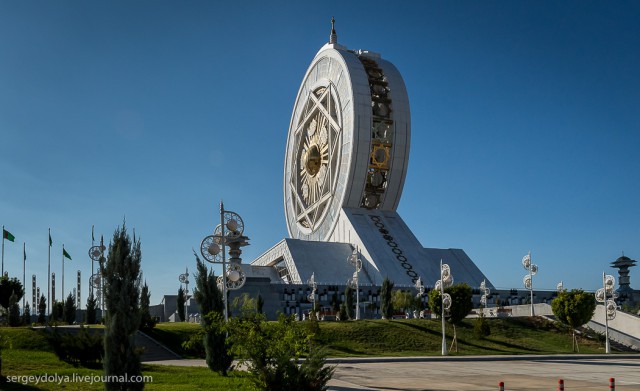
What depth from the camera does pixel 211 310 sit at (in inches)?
806

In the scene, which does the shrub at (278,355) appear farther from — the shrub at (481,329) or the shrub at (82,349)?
the shrub at (481,329)

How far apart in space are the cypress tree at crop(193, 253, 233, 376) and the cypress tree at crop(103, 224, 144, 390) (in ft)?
19.7

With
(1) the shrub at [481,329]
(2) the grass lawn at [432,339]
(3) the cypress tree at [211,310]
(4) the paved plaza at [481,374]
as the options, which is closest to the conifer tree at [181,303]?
(2) the grass lawn at [432,339]

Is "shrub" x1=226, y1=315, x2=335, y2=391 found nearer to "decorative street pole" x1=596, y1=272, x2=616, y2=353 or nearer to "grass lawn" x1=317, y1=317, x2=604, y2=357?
"grass lawn" x1=317, y1=317, x2=604, y2=357

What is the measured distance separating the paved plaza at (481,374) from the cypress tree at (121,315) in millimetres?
5893

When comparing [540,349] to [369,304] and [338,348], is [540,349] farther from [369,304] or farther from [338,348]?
[369,304]

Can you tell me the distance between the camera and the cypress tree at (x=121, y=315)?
1374 centimetres

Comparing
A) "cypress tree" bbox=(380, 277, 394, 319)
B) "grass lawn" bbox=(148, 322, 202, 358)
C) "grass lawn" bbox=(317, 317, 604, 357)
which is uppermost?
"cypress tree" bbox=(380, 277, 394, 319)

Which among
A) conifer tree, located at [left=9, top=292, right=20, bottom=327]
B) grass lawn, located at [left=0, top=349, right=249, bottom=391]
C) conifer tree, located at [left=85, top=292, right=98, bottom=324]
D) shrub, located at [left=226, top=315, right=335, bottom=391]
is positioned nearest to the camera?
shrub, located at [left=226, top=315, right=335, bottom=391]

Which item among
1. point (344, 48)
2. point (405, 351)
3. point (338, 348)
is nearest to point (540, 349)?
point (405, 351)

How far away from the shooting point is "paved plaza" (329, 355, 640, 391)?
58.9 ft

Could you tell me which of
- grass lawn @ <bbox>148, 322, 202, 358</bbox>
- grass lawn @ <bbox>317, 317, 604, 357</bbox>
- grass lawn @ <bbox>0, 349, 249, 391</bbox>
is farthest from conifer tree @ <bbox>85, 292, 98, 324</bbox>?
grass lawn @ <bbox>0, 349, 249, 391</bbox>

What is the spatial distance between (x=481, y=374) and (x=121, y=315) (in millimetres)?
12676

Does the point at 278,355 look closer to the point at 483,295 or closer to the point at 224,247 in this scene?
the point at 224,247
